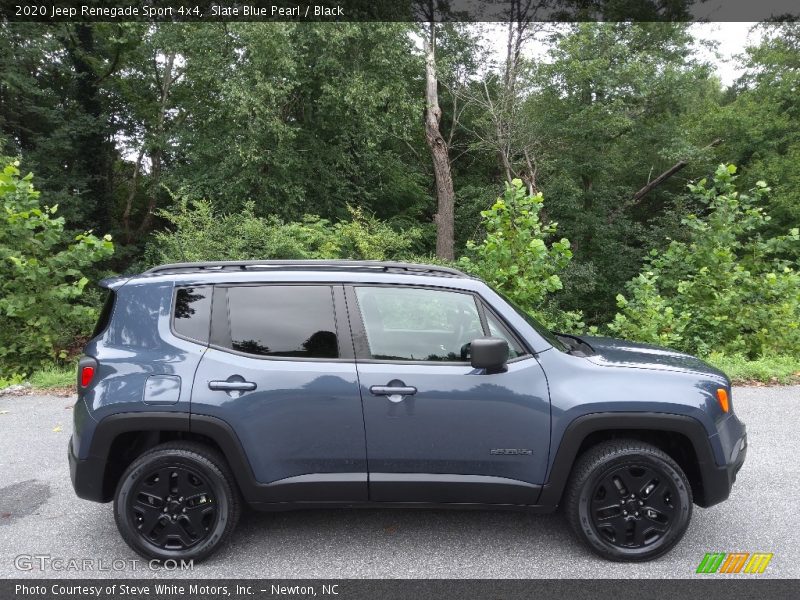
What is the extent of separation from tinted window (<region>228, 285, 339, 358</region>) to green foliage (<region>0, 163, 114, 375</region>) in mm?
4722

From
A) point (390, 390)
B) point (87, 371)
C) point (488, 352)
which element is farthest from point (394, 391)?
point (87, 371)

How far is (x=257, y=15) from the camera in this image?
13.8 m

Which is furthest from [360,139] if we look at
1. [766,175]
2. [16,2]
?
[766,175]

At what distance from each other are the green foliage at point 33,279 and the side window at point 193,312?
447 cm

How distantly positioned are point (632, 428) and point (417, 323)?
140 cm

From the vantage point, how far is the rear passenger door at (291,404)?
3166mm

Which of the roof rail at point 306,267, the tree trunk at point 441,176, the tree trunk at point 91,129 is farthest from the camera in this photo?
the tree trunk at point 91,129

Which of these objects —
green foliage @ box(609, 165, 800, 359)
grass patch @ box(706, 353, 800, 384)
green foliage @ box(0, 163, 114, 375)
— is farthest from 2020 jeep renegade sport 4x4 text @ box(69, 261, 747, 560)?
green foliage @ box(609, 165, 800, 359)

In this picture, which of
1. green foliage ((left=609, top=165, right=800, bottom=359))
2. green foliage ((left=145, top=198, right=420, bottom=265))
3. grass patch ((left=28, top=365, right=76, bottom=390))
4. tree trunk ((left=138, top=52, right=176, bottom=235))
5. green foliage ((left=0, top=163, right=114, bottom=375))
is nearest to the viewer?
grass patch ((left=28, top=365, right=76, bottom=390))

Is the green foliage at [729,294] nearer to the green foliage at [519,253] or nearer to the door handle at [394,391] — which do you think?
the green foliage at [519,253]

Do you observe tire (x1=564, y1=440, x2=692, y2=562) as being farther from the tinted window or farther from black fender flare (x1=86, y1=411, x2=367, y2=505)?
Answer: the tinted window

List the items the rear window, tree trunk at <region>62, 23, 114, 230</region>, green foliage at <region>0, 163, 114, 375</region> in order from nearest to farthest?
1. the rear window
2. green foliage at <region>0, 163, 114, 375</region>
3. tree trunk at <region>62, 23, 114, 230</region>

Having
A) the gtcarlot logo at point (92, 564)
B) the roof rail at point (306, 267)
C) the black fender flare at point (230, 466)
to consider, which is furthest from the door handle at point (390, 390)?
the gtcarlot logo at point (92, 564)

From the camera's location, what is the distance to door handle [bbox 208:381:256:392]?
316 centimetres
